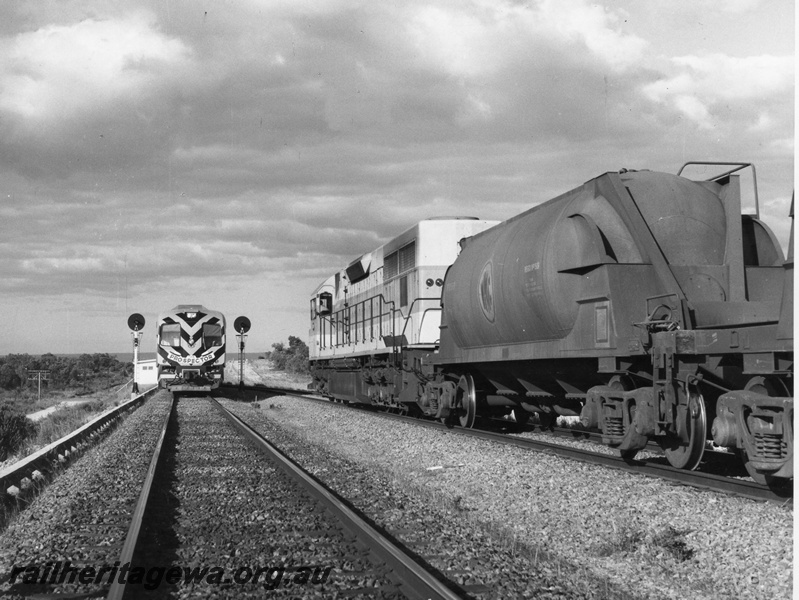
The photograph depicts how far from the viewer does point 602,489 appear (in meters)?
8.30

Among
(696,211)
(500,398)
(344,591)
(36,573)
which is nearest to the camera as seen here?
(344,591)

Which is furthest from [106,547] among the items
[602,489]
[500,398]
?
[500,398]

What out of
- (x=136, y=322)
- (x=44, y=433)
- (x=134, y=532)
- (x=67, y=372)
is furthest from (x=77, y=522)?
(x=67, y=372)

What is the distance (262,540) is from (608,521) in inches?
119

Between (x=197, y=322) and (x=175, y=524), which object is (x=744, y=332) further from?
(x=197, y=322)

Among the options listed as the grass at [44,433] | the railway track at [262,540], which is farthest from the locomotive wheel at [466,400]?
the grass at [44,433]

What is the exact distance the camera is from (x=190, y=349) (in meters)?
29.7

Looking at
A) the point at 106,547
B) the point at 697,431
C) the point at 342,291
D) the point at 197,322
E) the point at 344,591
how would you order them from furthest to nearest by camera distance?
the point at 197,322 < the point at 342,291 < the point at 697,431 < the point at 106,547 < the point at 344,591

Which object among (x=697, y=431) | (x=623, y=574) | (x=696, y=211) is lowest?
(x=623, y=574)

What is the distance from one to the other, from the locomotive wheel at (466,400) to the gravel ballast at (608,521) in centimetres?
244

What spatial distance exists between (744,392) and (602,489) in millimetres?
1806

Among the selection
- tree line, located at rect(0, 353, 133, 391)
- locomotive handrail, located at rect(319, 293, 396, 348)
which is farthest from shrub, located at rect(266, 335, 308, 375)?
locomotive handrail, located at rect(319, 293, 396, 348)

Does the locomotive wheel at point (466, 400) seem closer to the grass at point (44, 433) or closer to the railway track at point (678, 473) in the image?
the railway track at point (678, 473)

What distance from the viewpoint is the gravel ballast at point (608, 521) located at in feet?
17.7
